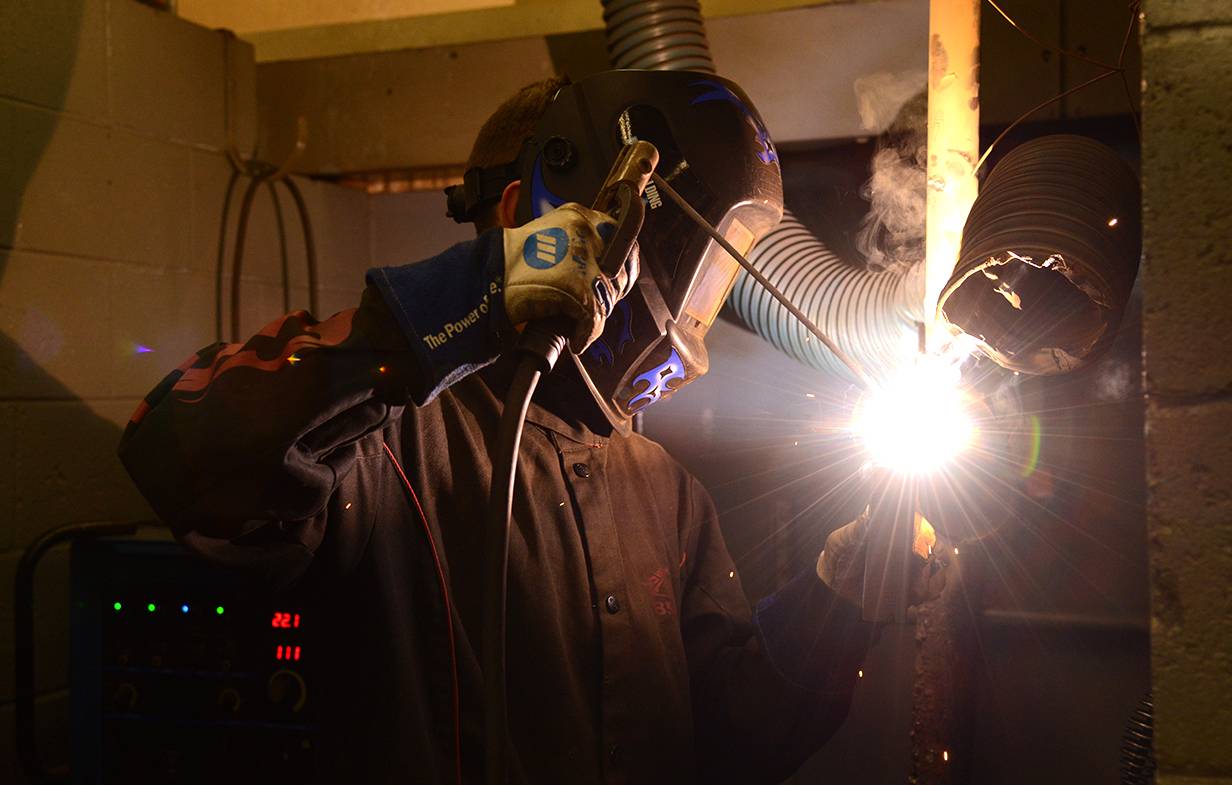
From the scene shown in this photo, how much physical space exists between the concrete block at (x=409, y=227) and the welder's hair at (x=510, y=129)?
950 millimetres

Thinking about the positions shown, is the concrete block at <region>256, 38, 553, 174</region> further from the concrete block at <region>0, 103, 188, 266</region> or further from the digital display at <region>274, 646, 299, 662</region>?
the digital display at <region>274, 646, 299, 662</region>

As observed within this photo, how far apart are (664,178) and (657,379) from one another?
0.30 metres

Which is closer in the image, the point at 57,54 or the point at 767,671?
the point at 767,671

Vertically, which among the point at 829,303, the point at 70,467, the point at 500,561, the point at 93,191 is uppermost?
the point at 93,191

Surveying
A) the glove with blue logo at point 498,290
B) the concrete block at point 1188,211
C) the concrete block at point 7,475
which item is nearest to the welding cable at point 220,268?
the concrete block at point 7,475

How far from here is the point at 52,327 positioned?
6.29 feet

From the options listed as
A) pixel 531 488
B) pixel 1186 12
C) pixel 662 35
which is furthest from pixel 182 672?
pixel 1186 12

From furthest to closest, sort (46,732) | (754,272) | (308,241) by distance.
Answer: (308,241) < (46,732) < (754,272)

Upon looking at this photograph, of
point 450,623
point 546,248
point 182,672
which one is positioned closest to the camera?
point 546,248

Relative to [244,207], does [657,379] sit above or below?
below

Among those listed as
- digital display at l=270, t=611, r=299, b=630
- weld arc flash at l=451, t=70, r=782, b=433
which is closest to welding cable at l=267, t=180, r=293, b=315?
digital display at l=270, t=611, r=299, b=630

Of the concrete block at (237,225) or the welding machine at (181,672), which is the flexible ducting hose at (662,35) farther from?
the welding machine at (181,672)

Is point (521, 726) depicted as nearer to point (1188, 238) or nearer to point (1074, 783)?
point (1188, 238)

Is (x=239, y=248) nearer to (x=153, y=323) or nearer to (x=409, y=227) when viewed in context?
(x=153, y=323)
